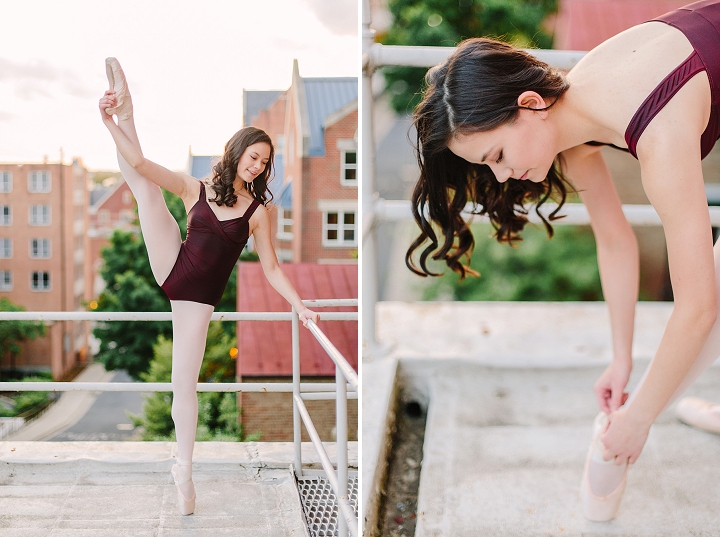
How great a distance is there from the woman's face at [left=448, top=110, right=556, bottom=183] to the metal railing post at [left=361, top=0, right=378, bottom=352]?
59 cm

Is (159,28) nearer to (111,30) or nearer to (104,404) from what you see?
(111,30)

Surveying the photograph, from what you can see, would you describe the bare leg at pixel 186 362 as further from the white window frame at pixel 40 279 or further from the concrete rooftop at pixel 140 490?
the white window frame at pixel 40 279

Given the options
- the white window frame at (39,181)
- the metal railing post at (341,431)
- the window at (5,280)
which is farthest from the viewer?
the window at (5,280)

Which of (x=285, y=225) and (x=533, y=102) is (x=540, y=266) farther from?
(x=533, y=102)

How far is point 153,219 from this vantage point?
158cm

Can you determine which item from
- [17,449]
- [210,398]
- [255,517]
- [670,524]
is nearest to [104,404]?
[210,398]

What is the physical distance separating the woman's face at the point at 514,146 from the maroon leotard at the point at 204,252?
0.67 m

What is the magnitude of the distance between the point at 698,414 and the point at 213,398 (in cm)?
328

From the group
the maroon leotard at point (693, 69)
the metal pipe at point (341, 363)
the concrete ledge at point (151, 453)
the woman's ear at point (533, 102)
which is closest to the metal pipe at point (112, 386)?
the concrete ledge at point (151, 453)

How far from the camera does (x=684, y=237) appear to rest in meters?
1.03

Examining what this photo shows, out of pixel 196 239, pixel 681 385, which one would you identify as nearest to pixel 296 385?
pixel 196 239

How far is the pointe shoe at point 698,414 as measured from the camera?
64.5 inches

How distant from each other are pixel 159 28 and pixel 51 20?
34 cm

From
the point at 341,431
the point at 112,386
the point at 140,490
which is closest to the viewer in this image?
the point at 341,431
